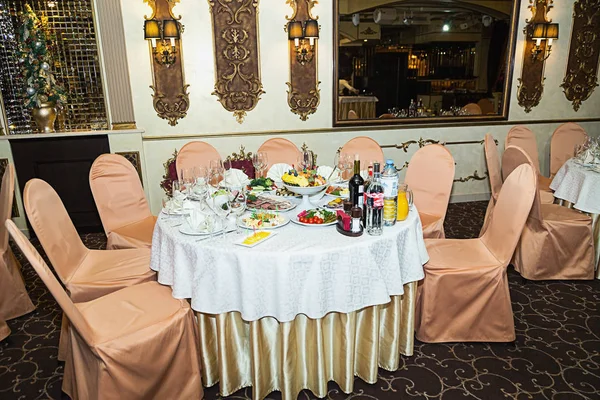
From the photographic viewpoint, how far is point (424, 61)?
17.6ft

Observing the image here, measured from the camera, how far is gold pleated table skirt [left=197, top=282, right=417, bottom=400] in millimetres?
2166

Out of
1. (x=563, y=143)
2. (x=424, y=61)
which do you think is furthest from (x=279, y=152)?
(x=563, y=143)

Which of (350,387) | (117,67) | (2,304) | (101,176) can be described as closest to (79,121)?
(117,67)

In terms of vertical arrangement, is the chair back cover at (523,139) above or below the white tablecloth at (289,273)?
above

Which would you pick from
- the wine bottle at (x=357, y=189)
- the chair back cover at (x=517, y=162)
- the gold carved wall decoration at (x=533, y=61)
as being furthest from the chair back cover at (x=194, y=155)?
the gold carved wall decoration at (x=533, y=61)

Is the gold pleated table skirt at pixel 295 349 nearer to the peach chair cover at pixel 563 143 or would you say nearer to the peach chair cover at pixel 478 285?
the peach chair cover at pixel 478 285

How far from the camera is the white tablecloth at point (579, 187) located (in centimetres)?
350

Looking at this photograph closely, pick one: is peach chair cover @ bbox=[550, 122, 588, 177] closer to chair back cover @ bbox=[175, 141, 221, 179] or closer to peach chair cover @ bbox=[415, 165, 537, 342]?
peach chair cover @ bbox=[415, 165, 537, 342]

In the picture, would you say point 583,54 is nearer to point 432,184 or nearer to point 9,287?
point 432,184

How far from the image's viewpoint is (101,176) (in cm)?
323

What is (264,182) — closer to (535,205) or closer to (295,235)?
(295,235)

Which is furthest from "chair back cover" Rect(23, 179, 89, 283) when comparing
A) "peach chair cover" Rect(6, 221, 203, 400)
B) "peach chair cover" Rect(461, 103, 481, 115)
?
"peach chair cover" Rect(461, 103, 481, 115)

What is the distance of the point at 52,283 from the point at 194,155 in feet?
7.47

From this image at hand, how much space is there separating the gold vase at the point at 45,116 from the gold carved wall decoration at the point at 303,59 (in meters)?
2.50
